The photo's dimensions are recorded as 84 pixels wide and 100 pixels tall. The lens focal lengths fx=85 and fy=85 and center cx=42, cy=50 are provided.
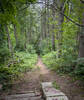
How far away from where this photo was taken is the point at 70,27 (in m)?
5.14

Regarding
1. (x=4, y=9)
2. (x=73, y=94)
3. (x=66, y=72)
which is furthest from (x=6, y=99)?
(x=66, y=72)

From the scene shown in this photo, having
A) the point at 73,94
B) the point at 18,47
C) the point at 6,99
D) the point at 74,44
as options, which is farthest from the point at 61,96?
the point at 18,47

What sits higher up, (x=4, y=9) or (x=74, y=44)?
(x=4, y=9)

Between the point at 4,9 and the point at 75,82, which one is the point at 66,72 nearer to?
the point at 75,82

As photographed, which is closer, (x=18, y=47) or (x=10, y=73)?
(x=10, y=73)

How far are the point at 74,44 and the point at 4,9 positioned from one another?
433 cm

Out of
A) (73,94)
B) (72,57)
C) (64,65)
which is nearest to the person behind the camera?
(73,94)

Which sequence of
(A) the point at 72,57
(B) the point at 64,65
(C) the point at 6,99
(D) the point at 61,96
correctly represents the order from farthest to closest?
(B) the point at 64,65, (A) the point at 72,57, (C) the point at 6,99, (D) the point at 61,96

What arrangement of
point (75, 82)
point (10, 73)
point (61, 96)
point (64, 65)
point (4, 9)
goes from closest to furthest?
point (61, 96)
point (4, 9)
point (75, 82)
point (10, 73)
point (64, 65)

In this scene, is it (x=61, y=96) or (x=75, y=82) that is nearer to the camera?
(x=61, y=96)

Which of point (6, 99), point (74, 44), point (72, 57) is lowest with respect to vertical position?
point (6, 99)

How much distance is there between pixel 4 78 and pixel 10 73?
1.70 feet

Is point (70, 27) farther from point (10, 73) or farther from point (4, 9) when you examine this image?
point (10, 73)

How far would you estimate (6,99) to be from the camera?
A: 286 centimetres
